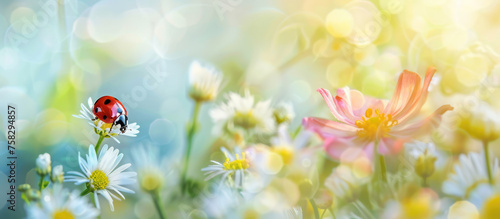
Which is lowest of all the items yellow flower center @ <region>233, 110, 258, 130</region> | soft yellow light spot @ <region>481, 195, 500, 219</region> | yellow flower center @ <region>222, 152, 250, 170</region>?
yellow flower center @ <region>233, 110, 258, 130</region>

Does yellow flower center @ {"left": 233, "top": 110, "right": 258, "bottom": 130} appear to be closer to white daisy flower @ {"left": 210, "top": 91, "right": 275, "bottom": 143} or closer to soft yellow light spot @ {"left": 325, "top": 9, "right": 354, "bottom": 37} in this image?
white daisy flower @ {"left": 210, "top": 91, "right": 275, "bottom": 143}

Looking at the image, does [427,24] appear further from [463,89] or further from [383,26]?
[463,89]

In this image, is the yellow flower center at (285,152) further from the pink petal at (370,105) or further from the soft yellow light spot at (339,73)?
the soft yellow light spot at (339,73)

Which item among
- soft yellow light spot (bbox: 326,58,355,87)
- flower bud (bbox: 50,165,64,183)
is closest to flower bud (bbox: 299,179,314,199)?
flower bud (bbox: 50,165,64,183)

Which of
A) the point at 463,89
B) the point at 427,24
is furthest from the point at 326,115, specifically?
the point at 427,24

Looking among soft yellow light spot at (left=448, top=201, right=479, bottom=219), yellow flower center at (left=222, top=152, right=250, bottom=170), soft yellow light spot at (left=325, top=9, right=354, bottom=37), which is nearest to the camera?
soft yellow light spot at (left=448, top=201, right=479, bottom=219)

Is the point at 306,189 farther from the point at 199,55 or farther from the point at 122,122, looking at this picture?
the point at 199,55

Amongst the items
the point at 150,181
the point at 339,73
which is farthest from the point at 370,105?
the point at 339,73
